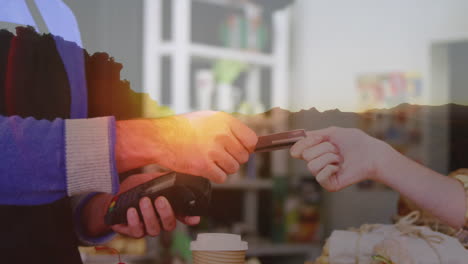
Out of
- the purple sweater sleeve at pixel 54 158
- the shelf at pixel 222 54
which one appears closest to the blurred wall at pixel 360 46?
the shelf at pixel 222 54

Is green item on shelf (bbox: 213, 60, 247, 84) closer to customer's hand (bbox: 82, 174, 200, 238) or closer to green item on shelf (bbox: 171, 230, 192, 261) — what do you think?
customer's hand (bbox: 82, 174, 200, 238)

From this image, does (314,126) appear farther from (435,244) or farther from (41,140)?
(41,140)

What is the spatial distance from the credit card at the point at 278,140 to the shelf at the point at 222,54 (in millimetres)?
349

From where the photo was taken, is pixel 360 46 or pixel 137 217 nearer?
pixel 137 217

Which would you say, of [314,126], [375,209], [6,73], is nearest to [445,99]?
[375,209]

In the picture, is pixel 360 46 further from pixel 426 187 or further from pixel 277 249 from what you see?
pixel 277 249

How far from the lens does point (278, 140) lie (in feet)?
3.82

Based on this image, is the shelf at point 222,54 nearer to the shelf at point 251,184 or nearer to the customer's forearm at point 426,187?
the customer's forearm at point 426,187

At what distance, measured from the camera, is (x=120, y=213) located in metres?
1.13

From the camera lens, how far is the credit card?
1161 millimetres

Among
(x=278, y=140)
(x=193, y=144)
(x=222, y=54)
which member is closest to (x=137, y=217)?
(x=193, y=144)

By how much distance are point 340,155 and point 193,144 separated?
12.8 inches

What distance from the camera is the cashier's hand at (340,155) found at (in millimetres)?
1171

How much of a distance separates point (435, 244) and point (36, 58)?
35.9 inches
